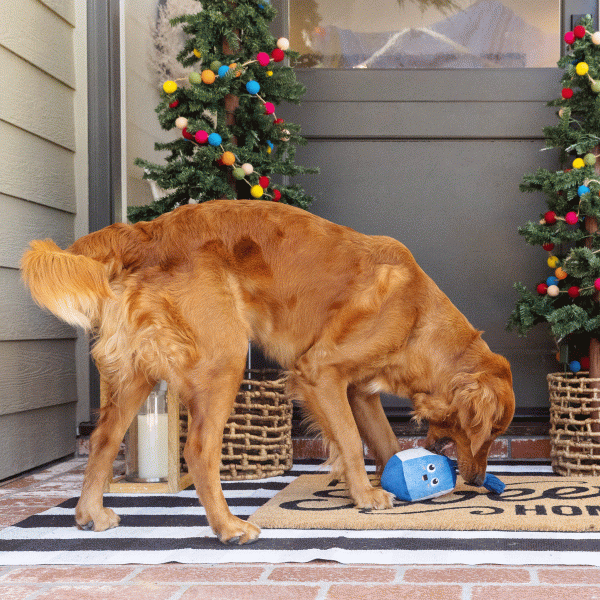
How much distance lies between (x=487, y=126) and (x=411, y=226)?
61cm

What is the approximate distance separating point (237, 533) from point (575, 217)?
6.07ft

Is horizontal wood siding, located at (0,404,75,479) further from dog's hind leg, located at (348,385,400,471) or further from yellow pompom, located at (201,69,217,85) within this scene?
yellow pompom, located at (201,69,217,85)

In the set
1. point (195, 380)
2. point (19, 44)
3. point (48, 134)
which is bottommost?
point (195, 380)

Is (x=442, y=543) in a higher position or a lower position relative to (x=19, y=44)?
lower

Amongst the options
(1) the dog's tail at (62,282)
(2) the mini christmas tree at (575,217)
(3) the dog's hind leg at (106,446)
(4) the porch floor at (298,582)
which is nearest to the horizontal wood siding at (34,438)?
(3) the dog's hind leg at (106,446)

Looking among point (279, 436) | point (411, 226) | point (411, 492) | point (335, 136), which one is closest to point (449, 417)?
point (411, 492)

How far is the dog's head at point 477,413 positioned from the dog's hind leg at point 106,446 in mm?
1019

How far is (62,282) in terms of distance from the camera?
199 cm

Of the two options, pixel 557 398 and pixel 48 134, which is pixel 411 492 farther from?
pixel 48 134

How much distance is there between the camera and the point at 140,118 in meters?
3.74

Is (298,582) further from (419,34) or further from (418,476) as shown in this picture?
(419,34)

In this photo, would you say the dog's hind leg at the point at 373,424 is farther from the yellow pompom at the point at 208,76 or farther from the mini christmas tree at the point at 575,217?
the yellow pompom at the point at 208,76

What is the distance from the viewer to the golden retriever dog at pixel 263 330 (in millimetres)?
2074

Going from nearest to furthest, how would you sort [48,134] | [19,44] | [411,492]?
[411,492], [19,44], [48,134]
